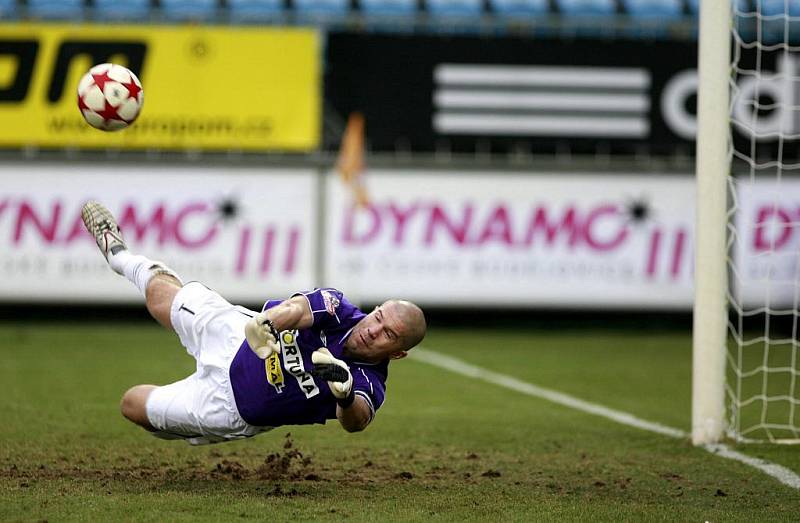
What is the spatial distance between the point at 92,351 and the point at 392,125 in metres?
5.80

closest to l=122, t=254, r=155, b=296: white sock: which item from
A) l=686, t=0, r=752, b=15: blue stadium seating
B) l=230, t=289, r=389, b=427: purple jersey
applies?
l=230, t=289, r=389, b=427: purple jersey

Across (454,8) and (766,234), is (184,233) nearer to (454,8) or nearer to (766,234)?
(454,8)

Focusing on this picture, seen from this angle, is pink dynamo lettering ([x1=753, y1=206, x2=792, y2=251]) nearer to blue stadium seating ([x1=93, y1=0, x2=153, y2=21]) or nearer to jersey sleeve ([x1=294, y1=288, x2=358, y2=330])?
blue stadium seating ([x1=93, y1=0, x2=153, y2=21])

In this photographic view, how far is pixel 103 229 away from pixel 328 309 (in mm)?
1667

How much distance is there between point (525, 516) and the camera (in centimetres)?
541

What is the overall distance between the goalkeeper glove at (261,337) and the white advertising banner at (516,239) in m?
11.2

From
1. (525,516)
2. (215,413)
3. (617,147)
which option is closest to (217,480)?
(215,413)

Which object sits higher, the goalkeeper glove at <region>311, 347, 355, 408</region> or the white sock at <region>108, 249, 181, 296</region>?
the white sock at <region>108, 249, 181, 296</region>

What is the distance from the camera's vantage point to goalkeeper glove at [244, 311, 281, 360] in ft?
17.7

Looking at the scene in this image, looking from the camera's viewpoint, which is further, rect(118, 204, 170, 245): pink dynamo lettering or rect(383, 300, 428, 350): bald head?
rect(118, 204, 170, 245): pink dynamo lettering

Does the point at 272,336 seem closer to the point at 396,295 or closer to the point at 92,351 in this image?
the point at 92,351

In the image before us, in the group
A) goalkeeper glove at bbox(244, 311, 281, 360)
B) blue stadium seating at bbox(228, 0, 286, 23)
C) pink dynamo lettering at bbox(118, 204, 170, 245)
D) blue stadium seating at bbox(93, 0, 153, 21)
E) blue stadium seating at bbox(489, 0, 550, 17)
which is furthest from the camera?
blue stadium seating at bbox(489, 0, 550, 17)

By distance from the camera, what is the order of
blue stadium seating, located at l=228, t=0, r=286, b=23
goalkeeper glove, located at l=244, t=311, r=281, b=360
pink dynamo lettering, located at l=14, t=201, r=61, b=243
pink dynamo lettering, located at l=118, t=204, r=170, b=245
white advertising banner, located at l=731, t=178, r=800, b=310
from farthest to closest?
blue stadium seating, located at l=228, t=0, r=286, b=23 < white advertising banner, located at l=731, t=178, r=800, b=310 < pink dynamo lettering, located at l=118, t=204, r=170, b=245 < pink dynamo lettering, located at l=14, t=201, r=61, b=243 < goalkeeper glove, located at l=244, t=311, r=281, b=360

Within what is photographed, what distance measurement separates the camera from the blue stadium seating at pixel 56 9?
1714cm
